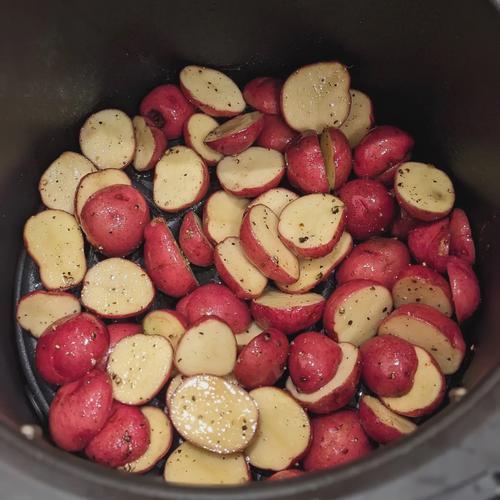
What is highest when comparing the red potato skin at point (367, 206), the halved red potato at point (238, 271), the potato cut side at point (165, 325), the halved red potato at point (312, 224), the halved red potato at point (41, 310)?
the red potato skin at point (367, 206)

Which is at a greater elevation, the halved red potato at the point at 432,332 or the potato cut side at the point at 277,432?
the halved red potato at the point at 432,332

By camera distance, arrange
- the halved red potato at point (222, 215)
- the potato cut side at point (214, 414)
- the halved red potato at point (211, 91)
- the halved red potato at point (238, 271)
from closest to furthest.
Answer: the potato cut side at point (214, 414) → the halved red potato at point (238, 271) → the halved red potato at point (222, 215) → the halved red potato at point (211, 91)

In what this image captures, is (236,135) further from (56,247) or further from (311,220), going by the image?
(56,247)

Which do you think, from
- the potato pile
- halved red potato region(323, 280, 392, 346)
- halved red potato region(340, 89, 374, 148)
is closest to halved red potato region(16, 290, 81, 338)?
the potato pile

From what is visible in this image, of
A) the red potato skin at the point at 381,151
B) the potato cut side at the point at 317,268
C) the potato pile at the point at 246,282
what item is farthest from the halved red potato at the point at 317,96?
the potato cut side at the point at 317,268

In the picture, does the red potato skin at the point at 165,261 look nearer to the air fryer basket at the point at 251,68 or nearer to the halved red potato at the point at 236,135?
the halved red potato at the point at 236,135

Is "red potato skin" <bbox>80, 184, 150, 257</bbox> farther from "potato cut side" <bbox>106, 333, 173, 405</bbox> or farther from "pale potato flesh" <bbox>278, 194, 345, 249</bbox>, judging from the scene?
"pale potato flesh" <bbox>278, 194, 345, 249</bbox>

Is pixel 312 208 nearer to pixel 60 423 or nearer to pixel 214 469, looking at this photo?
pixel 214 469
